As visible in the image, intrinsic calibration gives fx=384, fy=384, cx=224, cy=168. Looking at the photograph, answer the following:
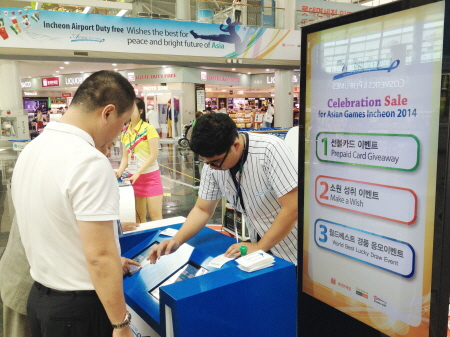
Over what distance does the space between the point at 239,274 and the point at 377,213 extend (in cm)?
57

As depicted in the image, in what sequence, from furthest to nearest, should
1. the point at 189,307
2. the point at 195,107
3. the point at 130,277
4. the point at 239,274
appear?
the point at 195,107 → the point at 130,277 → the point at 239,274 → the point at 189,307

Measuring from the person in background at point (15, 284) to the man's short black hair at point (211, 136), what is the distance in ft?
2.73

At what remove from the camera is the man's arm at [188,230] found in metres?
1.92

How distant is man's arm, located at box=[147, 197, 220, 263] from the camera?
1.92m

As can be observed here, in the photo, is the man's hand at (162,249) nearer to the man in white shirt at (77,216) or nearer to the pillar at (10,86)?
the man in white shirt at (77,216)

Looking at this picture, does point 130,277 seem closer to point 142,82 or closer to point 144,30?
point 144,30

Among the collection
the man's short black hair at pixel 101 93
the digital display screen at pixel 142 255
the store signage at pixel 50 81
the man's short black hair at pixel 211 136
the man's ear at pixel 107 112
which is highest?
the store signage at pixel 50 81

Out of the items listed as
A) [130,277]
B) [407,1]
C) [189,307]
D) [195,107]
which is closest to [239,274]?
[189,307]

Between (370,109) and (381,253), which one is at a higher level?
(370,109)

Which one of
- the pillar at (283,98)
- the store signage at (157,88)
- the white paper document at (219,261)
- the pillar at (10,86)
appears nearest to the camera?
the white paper document at (219,261)

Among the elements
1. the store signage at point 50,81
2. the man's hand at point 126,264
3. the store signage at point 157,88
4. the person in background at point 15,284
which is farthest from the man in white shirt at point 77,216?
the store signage at point 50,81

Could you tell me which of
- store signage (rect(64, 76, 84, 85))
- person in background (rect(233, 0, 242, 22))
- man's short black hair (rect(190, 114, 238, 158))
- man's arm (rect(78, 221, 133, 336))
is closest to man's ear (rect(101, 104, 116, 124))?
man's arm (rect(78, 221, 133, 336))

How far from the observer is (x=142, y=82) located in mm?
18391

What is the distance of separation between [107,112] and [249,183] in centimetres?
94
